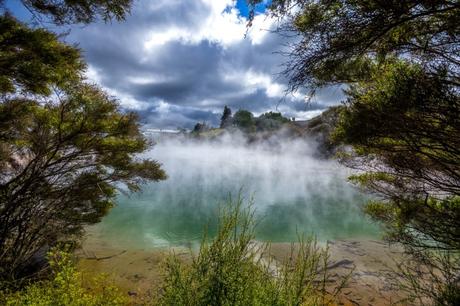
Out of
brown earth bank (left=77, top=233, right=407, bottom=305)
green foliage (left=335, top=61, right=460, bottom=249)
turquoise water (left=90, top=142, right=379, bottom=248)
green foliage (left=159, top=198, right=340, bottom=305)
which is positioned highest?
green foliage (left=335, top=61, right=460, bottom=249)

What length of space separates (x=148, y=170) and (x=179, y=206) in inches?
613

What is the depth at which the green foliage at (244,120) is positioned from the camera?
4771 inches

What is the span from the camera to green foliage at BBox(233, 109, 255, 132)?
398ft

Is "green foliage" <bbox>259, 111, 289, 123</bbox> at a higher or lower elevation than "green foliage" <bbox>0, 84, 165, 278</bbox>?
higher

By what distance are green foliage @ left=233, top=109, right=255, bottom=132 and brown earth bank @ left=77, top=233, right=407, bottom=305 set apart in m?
106

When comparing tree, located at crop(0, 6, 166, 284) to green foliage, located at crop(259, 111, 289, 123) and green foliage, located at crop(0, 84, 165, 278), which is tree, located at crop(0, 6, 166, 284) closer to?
green foliage, located at crop(0, 84, 165, 278)

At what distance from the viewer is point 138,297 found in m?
8.72

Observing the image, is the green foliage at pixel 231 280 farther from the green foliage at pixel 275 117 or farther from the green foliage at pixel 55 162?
the green foliage at pixel 275 117

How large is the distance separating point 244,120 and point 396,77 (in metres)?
121

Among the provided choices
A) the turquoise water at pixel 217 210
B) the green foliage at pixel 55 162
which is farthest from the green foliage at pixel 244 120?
the green foliage at pixel 55 162

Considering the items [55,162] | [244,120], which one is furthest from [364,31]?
[244,120]

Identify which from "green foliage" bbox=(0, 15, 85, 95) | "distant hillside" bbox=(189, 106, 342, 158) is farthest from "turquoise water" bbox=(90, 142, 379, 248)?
"distant hillside" bbox=(189, 106, 342, 158)

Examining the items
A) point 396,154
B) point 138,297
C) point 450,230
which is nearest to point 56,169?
point 138,297

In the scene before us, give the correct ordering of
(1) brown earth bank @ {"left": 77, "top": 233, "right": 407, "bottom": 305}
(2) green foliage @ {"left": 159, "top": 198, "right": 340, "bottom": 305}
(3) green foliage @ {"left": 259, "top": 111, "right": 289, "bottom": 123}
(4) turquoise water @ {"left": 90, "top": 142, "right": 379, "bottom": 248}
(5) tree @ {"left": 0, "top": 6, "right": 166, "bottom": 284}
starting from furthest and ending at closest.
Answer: (3) green foliage @ {"left": 259, "top": 111, "right": 289, "bottom": 123} → (4) turquoise water @ {"left": 90, "top": 142, "right": 379, "bottom": 248} → (1) brown earth bank @ {"left": 77, "top": 233, "right": 407, "bottom": 305} → (5) tree @ {"left": 0, "top": 6, "right": 166, "bottom": 284} → (2) green foliage @ {"left": 159, "top": 198, "right": 340, "bottom": 305}
